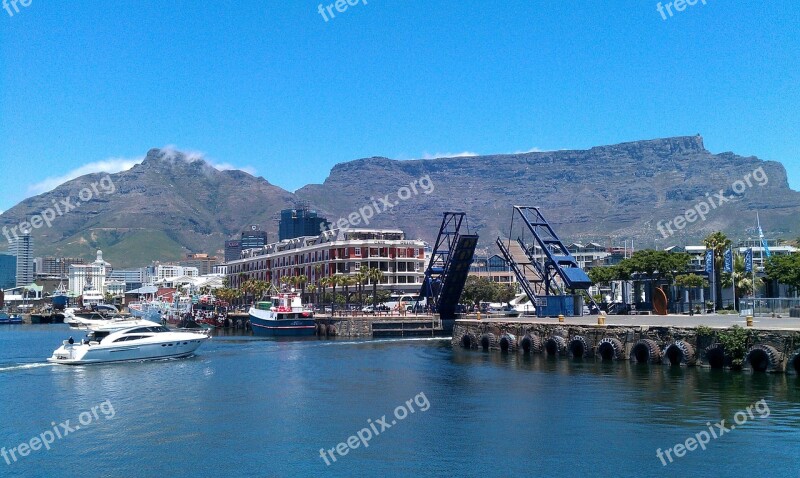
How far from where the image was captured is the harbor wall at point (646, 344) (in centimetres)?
4478

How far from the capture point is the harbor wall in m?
44.8

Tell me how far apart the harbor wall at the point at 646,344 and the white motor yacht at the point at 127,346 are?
2746 centimetres

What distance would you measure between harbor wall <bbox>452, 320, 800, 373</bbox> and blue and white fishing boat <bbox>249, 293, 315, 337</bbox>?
3071 cm

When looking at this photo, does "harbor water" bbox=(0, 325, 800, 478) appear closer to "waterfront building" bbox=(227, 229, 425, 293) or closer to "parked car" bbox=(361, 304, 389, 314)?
"parked car" bbox=(361, 304, 389, 314)

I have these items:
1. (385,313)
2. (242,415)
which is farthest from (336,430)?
(385,313)

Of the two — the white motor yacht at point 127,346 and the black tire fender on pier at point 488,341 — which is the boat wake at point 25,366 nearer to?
the white motor yacht at point 127,346

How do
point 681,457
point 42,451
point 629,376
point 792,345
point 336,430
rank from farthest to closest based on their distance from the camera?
point 629,376 < point 792,345 < point 336,430 < point 42,451 < point 681,457

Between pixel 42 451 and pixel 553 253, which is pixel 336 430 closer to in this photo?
pixel 42 451

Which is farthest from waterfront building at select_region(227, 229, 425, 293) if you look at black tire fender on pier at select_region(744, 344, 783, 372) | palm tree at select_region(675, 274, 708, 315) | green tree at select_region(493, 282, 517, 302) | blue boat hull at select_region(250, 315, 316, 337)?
black tire fender on pier at select_region(744, 344, 783, 372)

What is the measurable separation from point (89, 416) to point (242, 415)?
7428mm

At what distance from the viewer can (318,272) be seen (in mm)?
140375

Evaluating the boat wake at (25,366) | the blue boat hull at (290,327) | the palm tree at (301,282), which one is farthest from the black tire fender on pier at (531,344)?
the palm tree at (301,282)

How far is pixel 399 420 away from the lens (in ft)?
116

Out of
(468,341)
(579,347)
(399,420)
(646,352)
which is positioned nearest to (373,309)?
(468,341)
